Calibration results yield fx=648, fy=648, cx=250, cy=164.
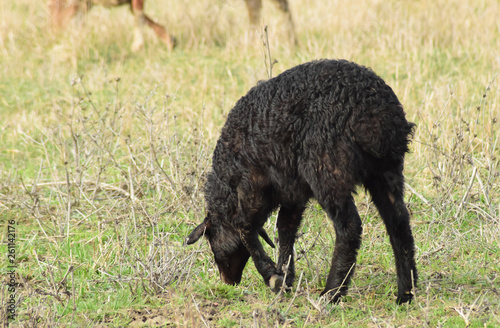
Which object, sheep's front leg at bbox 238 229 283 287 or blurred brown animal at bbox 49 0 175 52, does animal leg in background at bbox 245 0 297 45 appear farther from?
sheep's front leg at bbox 238 229 283 287

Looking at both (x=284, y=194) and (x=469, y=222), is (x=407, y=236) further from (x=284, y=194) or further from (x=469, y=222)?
(x=469, y=222)

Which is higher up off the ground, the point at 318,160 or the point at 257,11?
the point at 318,160

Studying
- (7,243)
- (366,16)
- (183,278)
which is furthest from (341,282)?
(366,16)

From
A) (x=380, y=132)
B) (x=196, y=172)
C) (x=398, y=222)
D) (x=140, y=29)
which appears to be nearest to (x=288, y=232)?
(x=398, y=222)

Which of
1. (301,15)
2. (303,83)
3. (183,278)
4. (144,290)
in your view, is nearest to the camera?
(303,83)

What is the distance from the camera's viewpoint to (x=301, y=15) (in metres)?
12.0

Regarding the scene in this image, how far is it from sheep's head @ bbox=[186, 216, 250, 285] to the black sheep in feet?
0.05

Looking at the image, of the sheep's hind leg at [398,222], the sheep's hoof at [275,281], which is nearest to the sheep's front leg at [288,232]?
the sheep's hoof at [275,281]

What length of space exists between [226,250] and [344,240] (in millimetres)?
972

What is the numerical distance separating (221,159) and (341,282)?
1143 mm

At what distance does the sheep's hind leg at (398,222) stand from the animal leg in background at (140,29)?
7131 mm

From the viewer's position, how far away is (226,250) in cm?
460

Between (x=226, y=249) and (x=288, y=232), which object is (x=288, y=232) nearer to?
(x=288, y=232)

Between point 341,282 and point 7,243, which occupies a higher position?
point 341,282
